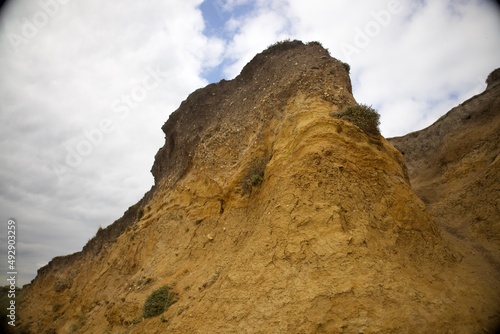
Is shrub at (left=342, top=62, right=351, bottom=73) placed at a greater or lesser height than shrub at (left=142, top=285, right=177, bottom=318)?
greater

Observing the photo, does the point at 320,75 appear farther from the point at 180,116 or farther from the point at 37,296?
the point at 37,296

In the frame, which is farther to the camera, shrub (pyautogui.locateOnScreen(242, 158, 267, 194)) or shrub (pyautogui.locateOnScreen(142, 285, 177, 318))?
shrub (pyautogui.locateOnScreen(242, 158, 267, 194))

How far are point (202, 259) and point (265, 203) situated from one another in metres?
3.10

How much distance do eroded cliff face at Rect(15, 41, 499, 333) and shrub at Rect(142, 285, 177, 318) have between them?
25 cm

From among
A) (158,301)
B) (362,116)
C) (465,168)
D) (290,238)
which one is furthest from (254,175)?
(465,168)

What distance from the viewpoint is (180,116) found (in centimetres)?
1934

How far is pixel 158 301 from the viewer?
961 cm

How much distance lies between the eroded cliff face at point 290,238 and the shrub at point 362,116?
17.4 inches

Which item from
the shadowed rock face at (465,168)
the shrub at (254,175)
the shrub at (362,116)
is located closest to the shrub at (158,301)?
the shrub at (254,175)

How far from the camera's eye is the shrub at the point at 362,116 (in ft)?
34.0

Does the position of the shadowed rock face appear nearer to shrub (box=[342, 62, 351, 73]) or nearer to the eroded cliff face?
the eroded cliff face

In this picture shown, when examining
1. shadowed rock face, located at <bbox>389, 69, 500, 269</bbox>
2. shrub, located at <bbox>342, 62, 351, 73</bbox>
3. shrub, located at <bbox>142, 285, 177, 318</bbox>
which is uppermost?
shrub, located at <bbox>342, 62, 351, 73</bbox>

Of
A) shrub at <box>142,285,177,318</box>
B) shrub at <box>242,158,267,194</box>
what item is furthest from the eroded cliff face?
shrub at <box>142,285,177,318</box>

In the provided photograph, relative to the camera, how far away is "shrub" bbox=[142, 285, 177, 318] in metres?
9.37
